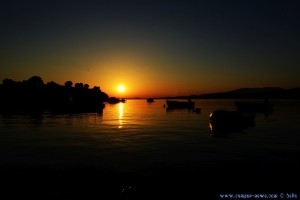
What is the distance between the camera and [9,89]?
174m

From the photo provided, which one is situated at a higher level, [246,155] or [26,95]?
[26,95]

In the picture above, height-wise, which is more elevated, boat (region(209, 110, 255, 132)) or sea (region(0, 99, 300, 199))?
boat (region(209, 110, 255, 132))

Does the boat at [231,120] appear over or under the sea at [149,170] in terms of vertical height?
over

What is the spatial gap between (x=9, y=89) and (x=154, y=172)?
183 meters

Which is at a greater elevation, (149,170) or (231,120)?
(231,120)

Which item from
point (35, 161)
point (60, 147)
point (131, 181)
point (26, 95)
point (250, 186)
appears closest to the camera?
point (250, 186)

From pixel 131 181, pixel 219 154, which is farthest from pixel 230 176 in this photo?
pixel 219 154

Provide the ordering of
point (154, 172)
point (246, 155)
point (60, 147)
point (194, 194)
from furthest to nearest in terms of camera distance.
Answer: point (60, 147)
point (246, 155)
point (154, 172)
point (194, 194)

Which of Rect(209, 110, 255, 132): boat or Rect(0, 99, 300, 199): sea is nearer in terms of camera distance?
Rect(0, 99, 300, 199): sea

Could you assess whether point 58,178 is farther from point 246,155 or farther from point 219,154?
point 246,155

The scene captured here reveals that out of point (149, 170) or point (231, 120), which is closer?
point (149, 170)

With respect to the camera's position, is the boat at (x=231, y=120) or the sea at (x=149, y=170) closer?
the sea at (x=149, y=170)

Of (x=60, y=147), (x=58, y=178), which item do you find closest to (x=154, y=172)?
(x=58, y=178)

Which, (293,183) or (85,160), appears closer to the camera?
(293,183)
